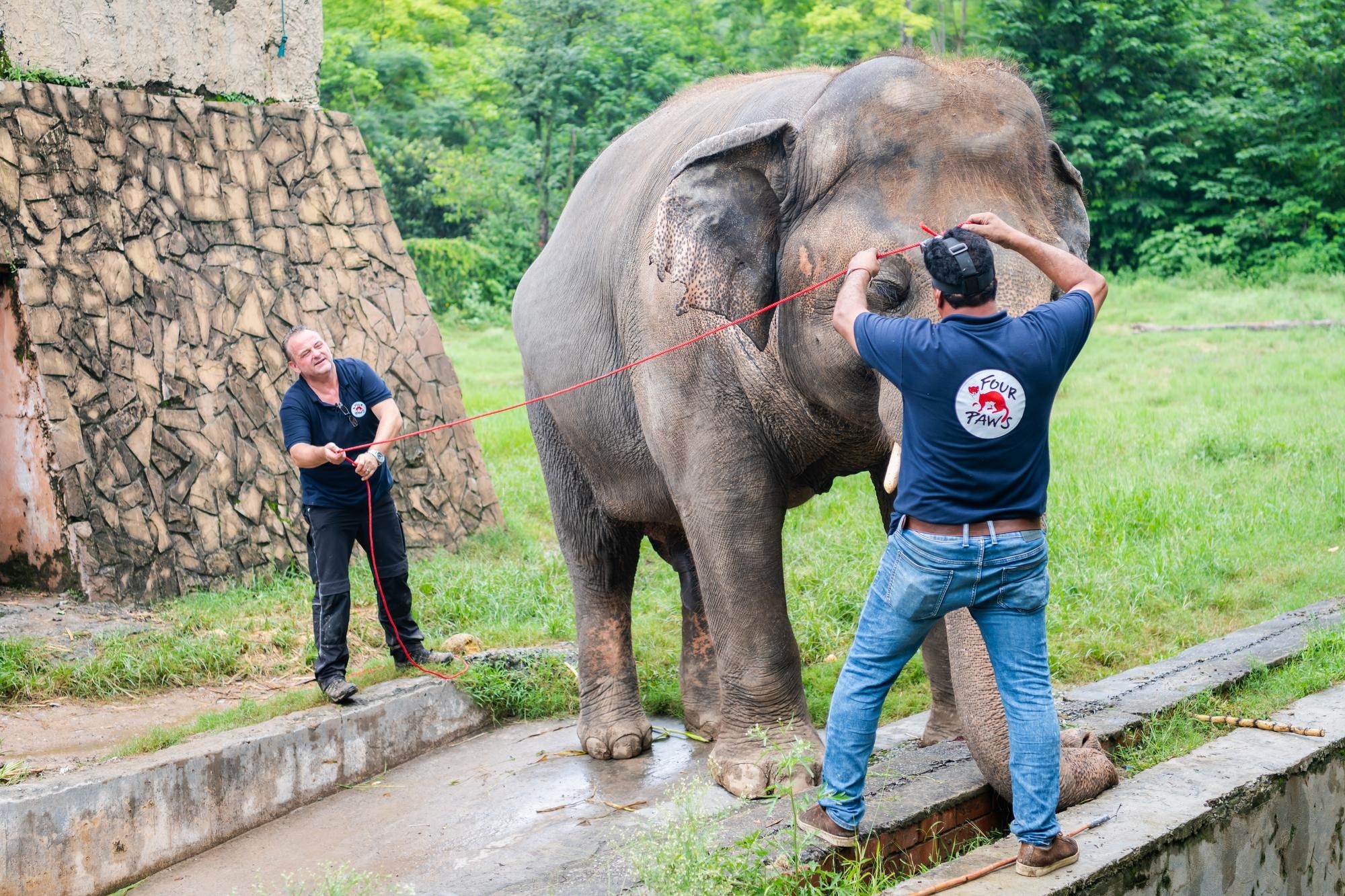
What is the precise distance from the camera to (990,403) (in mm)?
3035

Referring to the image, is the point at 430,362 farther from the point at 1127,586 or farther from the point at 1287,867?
the point at 1287,867

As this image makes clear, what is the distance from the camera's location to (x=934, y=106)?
3.80 m

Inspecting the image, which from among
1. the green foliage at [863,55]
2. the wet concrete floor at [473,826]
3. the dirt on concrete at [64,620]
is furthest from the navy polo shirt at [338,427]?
the green foliage at [863,55]

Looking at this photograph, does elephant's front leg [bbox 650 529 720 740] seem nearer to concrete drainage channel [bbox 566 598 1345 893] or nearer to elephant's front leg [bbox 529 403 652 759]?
elephant's front leg [bbox 529 403 652 759]

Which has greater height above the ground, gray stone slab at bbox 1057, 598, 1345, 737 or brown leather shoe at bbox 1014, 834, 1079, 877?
brown leather shoe at bbox 1014, 834, 1079, 877

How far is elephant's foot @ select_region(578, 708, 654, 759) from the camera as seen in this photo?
525cm

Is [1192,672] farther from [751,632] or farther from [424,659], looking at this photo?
[424,659]

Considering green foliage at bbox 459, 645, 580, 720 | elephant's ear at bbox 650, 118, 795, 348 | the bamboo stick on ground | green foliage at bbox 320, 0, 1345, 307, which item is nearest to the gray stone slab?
the bamboo stick on ground

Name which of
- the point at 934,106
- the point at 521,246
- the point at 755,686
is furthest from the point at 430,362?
the point at 521,246

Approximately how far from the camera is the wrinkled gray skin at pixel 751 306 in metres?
3.78

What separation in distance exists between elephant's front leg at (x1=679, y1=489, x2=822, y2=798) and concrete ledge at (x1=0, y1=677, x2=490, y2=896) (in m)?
1.72

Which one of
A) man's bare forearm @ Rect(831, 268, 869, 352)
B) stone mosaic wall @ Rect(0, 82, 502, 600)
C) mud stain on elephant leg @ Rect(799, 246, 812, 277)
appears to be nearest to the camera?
man's bare forearm @ Rect(831, 268, 869, 352)

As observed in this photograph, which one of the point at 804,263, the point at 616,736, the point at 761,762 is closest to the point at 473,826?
the point at 616,736

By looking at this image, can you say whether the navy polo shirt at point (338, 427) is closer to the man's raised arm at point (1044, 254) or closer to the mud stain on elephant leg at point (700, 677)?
the mud stain on elephant leg at point (700, 677)
